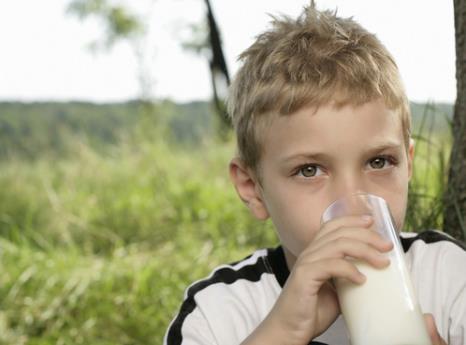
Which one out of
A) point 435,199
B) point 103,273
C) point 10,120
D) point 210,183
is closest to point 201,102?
point 10,120

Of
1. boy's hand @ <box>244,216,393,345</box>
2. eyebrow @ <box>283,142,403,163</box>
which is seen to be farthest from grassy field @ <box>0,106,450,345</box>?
boy's hand @ <box>244,216,393,345</box>

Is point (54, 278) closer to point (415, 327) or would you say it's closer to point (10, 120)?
point (415, 327)

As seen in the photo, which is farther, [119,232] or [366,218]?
[119,232]

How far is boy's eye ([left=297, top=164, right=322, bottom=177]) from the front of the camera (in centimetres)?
173

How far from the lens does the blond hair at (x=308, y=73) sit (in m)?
1.75

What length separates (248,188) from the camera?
2.13 m

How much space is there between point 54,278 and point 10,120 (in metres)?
11.5

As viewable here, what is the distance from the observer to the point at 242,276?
2.04 metres

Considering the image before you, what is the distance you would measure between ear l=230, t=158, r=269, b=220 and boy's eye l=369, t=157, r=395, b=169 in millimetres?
405

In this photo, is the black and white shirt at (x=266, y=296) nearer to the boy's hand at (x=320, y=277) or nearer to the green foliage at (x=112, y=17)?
the boy's hand at (x=320, y=277)

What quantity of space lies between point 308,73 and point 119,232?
3.63 m

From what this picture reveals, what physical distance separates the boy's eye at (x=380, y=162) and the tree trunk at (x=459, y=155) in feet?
2.58

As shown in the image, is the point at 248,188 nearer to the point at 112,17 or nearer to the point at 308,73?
the point at 308,73

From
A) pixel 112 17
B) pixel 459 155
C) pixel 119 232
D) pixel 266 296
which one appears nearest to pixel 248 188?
pixel 266 296
